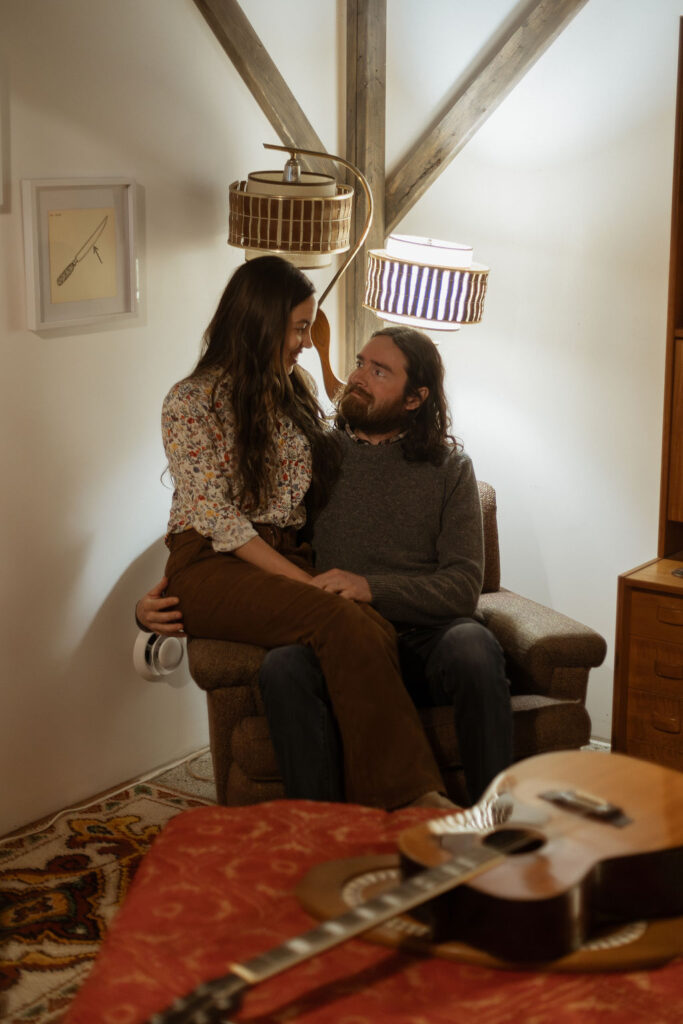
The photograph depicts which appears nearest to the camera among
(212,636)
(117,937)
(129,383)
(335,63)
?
(117,937)

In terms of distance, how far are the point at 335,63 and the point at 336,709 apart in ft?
6.56

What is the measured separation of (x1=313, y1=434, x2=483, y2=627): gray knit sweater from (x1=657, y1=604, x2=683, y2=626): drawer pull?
44 cm

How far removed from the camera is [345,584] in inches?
97.1

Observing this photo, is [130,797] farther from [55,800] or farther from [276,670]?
[276,670]

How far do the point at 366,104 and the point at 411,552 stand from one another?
1.43 metres

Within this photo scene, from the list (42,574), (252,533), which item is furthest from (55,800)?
(252,533)

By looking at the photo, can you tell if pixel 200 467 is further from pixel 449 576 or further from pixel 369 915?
pixel 369 915

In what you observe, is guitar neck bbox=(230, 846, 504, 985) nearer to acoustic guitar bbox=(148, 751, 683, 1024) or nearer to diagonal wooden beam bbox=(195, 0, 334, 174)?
acoustic guitar bbox=(148, 751, 683, 1024)

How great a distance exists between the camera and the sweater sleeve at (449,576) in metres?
2.50

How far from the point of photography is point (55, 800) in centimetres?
279

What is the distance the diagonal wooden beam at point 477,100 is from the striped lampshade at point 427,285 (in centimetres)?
46

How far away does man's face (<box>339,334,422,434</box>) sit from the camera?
268cm

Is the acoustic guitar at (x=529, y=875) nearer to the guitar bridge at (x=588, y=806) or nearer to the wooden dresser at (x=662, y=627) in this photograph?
the guitar bridge at (x=588, y=806)

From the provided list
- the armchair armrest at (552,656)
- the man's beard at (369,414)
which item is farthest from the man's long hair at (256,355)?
the armchair armrest at (552,656)
